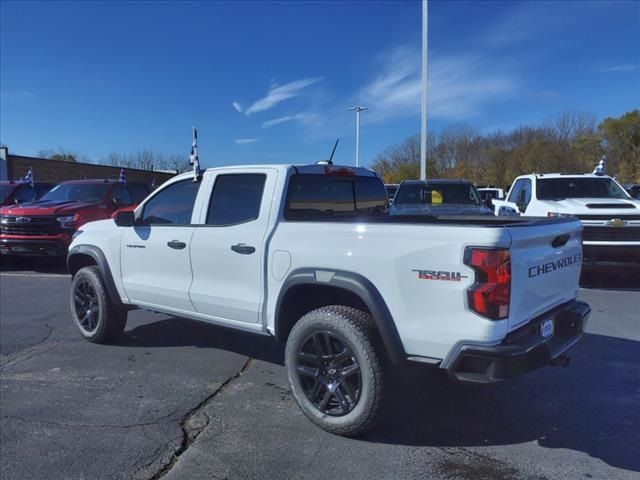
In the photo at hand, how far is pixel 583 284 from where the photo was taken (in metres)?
8.62

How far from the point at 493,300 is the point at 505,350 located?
0.29 metres

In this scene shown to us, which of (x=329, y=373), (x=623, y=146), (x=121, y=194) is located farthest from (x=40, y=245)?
(x=623, y=146)

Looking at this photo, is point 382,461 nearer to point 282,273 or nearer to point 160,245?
point 282,273

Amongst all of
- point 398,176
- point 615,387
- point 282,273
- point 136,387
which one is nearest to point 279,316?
point 282,273

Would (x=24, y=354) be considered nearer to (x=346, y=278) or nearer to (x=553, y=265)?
(x=346, y=278)

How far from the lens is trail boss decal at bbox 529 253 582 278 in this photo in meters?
3.12

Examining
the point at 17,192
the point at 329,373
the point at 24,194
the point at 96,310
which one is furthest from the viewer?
the point at 24,194

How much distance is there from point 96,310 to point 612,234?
7.60 meters

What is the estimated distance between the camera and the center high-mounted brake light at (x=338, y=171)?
442 centimetres

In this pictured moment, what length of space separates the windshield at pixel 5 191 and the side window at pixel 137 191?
3386 mm

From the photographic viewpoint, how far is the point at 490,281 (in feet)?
9.32

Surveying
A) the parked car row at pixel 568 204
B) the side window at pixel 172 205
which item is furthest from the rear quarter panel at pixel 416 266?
the parked car row at pixel 568 204

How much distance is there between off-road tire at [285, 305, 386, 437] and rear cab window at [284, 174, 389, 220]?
0.88 metres

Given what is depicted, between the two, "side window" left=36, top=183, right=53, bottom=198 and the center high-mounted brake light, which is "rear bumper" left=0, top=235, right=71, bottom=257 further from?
the center high-mounted brake light
